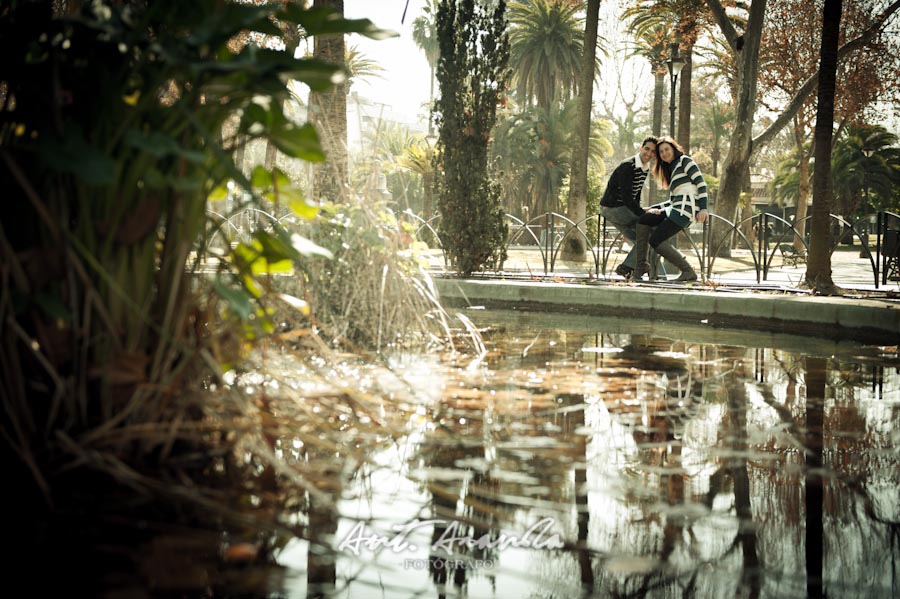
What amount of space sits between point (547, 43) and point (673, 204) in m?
40.2

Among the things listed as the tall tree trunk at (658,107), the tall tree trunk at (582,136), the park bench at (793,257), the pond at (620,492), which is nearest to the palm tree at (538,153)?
the tall tree trunk at (658,107)

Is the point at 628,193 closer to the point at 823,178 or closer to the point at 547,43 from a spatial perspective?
the point at 823,178

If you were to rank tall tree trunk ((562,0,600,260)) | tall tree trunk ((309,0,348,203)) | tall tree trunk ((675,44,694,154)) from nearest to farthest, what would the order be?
tall tree trunk ((309,0,348,203)), tall tree trunk ((562,0,600,260)), tall tree trunk ((675,44,694,154))

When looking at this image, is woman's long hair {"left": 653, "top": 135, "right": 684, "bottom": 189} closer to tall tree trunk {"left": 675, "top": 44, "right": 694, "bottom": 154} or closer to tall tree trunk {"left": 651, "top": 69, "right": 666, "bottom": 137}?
tall tree trunk {"left": 675, "top": 44, "right": 694, "bottom": 154}

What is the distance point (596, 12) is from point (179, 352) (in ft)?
65.3

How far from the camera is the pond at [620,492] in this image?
105 inches

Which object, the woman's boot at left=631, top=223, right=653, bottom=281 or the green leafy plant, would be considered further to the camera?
the woman's boot at left=631, top=223, right=653, bottom=281

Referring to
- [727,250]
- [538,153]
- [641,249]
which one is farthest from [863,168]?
[641,249]

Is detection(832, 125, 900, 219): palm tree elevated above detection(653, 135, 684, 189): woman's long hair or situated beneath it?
elevated above

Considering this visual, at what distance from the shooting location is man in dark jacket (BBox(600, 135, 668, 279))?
1178 centimetres

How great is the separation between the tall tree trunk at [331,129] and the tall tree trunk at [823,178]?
5.78m

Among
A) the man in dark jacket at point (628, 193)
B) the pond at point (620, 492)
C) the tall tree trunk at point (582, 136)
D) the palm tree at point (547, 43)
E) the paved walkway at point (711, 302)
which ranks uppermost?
the palm tree at point (547, 43)

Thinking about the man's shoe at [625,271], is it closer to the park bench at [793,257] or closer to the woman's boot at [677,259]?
the woman's boot at [677,259]

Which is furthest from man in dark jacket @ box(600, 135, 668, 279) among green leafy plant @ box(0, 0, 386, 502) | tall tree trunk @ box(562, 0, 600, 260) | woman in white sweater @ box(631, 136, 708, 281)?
green leafy plant @ box(0, 0, 386, 502)
